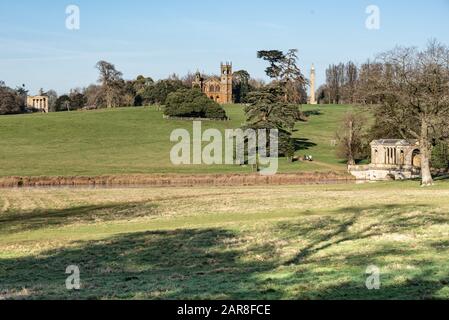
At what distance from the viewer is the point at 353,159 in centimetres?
8725

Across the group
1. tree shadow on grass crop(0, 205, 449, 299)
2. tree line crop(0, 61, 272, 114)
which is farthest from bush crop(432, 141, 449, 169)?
tree line crop(0, 61, 272, 114)

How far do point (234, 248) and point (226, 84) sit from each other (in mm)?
167717

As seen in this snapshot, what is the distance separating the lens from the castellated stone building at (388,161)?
238 ft

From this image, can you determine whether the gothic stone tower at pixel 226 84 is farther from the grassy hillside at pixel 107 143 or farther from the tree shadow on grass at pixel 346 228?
the tree shadow on grass at pixel 346 228

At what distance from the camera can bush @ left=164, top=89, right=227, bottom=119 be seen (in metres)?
126

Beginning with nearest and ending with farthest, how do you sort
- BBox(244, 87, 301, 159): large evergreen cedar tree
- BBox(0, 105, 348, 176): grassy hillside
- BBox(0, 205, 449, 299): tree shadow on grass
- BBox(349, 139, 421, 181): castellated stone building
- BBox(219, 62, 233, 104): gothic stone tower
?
BBox(0, 205, 449, 299): tree shadow on grass → BBox(349, 139, 421, 181): castellated stone building → BBox(0, 105, 348, 176): grassy hillside → BBox(244, 87, 301, 159): large evergreen cedar tree → BBox(219, 62, 233, 104): gothic stone tower

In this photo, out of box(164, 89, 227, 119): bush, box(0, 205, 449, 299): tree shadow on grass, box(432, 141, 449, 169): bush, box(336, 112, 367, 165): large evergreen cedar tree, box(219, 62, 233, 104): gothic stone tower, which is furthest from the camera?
box(219, 62, 233, 104): gothic stone tower

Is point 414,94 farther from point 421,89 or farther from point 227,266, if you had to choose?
point 227,266

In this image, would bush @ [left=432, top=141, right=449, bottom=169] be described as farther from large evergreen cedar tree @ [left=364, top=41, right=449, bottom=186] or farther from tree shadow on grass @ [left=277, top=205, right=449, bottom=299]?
tree shadow on grass @ [left=277, top=205, right=449, bottom=299]

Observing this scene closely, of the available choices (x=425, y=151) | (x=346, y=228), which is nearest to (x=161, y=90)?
(x=425, y=151)

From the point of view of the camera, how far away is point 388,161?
247ft

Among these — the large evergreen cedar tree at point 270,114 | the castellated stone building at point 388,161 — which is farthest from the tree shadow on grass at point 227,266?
the large evergreen cedar tree at point 270,114
